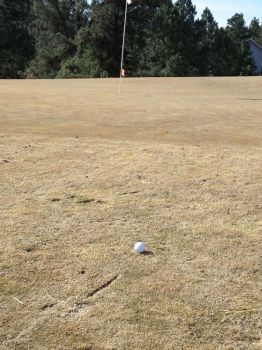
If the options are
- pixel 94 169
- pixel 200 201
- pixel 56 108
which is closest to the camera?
pixel 200 201

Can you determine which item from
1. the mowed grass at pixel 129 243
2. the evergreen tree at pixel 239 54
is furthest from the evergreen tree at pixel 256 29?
the mowed grass at pixel 129 243

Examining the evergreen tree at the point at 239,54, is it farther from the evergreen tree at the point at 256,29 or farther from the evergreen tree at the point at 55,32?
the evergreen tree at the point at 256,29

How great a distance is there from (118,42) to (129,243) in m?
52.7

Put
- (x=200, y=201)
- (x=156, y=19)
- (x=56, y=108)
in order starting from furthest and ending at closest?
(x=156, y=19), (x=56, y=108), (x=200, y=201)

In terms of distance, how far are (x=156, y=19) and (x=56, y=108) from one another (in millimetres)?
42013

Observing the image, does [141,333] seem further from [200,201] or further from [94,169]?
[94,169]

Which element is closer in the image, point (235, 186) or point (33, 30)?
point (235, 186)

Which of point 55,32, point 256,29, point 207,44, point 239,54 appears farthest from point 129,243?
point 256,29

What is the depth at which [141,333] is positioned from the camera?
118 inches

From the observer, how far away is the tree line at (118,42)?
52.5m

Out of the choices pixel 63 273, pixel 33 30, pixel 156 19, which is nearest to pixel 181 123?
pixel 63 273

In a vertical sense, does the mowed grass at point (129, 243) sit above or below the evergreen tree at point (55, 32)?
below

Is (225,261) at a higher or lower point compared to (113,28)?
lower

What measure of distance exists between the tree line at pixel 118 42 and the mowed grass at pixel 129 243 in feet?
147
